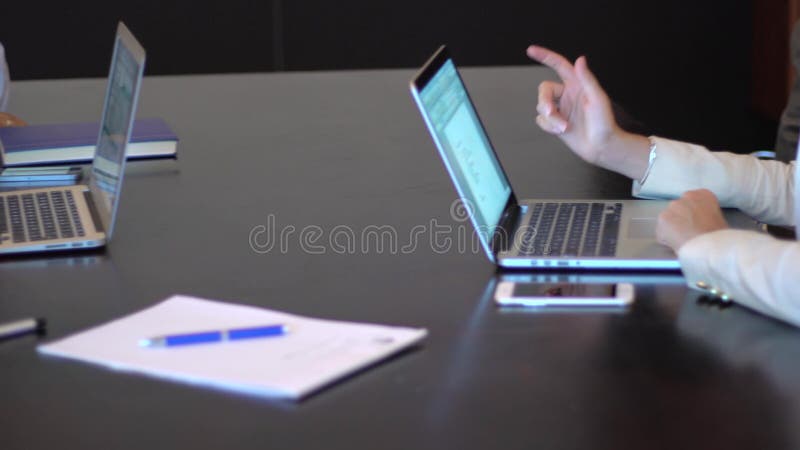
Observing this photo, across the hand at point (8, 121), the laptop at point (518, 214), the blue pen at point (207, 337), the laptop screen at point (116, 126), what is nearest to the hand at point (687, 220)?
the laptop at point (518, 214)

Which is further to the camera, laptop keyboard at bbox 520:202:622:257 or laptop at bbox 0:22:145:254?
laptop at bbox 0:22:145:254

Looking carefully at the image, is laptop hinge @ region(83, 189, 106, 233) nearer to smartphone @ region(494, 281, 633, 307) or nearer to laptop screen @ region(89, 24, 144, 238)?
laptop screen @ region(89, 24, 144, 238)

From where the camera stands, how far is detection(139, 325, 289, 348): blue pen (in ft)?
3.63

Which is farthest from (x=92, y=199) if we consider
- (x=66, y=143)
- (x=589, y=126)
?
(x=589, y=126)

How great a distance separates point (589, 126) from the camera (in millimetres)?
1563

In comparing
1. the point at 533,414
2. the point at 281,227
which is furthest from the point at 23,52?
the point at 533,414

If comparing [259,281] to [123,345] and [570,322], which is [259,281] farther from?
[570,322]

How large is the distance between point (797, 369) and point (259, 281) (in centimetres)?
60

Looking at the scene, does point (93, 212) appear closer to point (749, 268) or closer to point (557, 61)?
point (557, 61)

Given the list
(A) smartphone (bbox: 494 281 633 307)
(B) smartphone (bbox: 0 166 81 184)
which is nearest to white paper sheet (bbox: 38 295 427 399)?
(A) smartphone (bbox: 494 281 633 307)

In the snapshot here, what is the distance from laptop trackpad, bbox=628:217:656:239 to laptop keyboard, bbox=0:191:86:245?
0.71m

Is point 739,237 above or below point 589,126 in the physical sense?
below

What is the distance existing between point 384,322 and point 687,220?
0.39 meters

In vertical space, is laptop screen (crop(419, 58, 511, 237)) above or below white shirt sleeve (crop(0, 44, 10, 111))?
below
